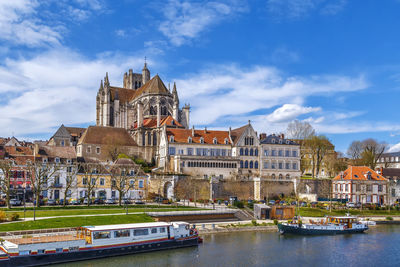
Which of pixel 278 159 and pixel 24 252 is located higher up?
pixel 278 159

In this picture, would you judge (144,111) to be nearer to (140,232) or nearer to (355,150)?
(355,150)

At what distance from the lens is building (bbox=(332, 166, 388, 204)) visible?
225 feet

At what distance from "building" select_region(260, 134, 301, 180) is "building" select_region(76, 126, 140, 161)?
23742 mm

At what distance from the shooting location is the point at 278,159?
248ft

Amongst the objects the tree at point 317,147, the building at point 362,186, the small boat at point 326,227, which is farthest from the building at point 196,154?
the small boat at point 326,227

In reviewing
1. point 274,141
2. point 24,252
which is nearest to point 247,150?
point 274,141

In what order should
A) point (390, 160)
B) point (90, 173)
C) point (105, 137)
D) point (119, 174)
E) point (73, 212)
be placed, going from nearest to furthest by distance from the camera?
point (73, 212) → point (90, 173) → point (119, 174) → point (105, 137) → point (390, 160)

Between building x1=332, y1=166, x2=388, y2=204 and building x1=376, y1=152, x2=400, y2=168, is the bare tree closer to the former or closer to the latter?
building x1=376, y1=152, x2=400, y2=168

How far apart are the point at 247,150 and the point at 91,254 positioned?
43950mm

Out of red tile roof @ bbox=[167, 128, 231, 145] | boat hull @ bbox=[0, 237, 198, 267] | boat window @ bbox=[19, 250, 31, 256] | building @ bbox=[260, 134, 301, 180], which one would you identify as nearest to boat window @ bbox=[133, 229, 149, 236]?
boat hull @ bbox=[0, 237, 198, 267]

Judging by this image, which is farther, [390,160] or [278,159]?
[390,160]

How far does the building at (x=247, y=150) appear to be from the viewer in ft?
242

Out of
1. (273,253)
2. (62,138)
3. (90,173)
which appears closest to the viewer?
(273,253)

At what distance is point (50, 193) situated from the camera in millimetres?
58531
